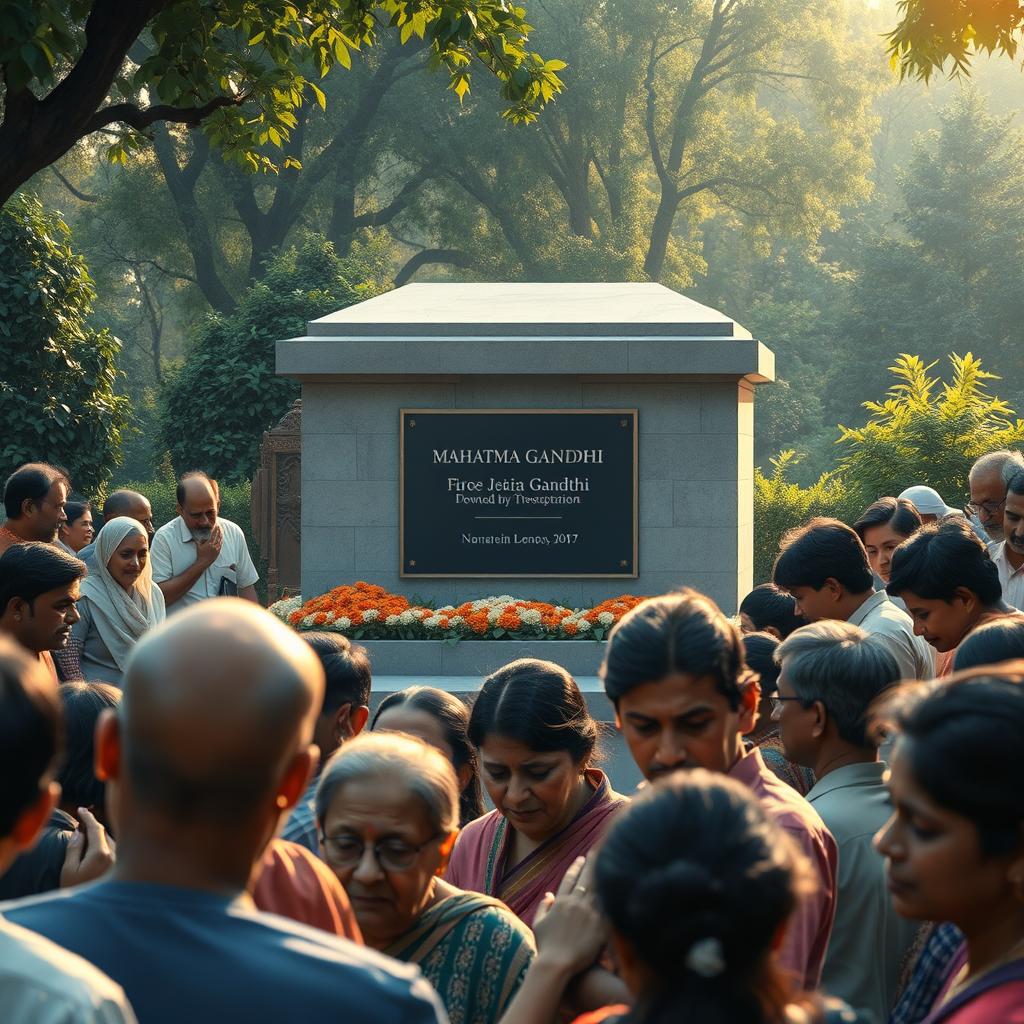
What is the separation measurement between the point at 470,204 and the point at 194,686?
106ft

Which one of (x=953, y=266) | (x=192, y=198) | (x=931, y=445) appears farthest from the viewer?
(x=953, y=266)

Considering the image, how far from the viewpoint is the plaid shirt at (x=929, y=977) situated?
7.38 feet

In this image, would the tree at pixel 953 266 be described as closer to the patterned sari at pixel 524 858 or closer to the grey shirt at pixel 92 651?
the grey shirt at pixel 92 651

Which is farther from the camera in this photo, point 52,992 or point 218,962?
point 218,962

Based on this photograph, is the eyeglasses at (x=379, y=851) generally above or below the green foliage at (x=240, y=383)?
below

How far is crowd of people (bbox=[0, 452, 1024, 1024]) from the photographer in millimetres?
1534

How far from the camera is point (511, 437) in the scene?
991 centimetres

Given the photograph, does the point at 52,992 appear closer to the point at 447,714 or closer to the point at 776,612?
the point at 447,714

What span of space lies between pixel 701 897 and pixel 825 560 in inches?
140

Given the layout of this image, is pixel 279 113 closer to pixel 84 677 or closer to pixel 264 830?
pixel 84 677

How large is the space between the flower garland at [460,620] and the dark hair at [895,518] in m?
2.67

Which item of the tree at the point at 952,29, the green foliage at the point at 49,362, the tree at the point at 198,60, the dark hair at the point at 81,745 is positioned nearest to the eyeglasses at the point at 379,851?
the dark hair at the point at 81,745

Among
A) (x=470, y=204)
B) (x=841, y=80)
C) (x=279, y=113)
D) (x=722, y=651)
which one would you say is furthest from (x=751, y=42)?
(x=722, y=651)

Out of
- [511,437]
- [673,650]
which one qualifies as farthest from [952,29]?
[673,650]
